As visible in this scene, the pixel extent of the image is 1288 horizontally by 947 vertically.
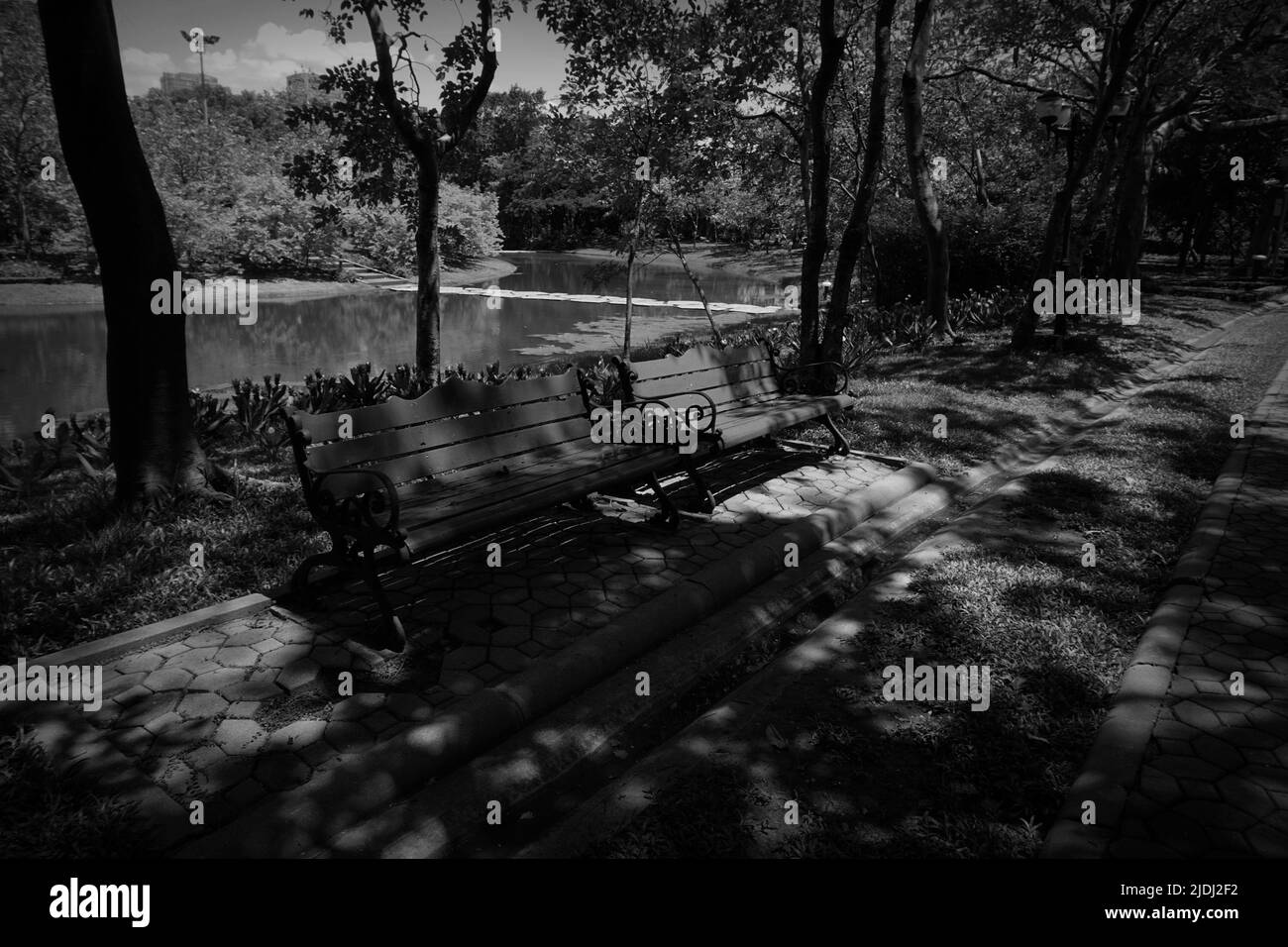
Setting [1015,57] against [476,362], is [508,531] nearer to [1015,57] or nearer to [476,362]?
[476,362]

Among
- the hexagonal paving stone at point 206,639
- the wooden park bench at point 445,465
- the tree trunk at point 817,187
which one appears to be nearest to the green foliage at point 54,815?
the hexagonal paving stone at point 206,639

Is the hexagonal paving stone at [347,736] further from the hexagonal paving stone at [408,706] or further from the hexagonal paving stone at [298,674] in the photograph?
the hexagonal paving stone at [298,674]

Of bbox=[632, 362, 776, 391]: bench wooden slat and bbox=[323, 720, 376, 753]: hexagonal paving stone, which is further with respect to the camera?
bbox=[632, 362, 776, 391]: bench wooden slat

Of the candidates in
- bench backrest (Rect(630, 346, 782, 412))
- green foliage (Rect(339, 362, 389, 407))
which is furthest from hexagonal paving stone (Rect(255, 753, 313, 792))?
green foliage (Rect(339, 362, 389, 407))

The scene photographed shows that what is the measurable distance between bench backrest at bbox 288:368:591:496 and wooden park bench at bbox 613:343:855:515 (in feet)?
1.81

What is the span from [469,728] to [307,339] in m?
15.0

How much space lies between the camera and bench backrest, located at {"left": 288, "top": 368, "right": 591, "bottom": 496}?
365 centimetres

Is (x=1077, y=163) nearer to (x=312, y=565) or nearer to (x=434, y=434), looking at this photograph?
(x=434, y=434)

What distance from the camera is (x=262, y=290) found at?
23406mm

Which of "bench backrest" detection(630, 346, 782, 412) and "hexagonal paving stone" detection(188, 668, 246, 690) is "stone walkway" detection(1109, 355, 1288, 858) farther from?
"bench backrest" detection(630, 346, 782, 412)

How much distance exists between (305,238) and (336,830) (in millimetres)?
27220

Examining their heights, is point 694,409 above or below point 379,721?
above

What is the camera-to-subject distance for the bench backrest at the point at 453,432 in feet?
12.0

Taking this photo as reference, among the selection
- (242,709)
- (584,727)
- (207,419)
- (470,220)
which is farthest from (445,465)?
(470,220)
